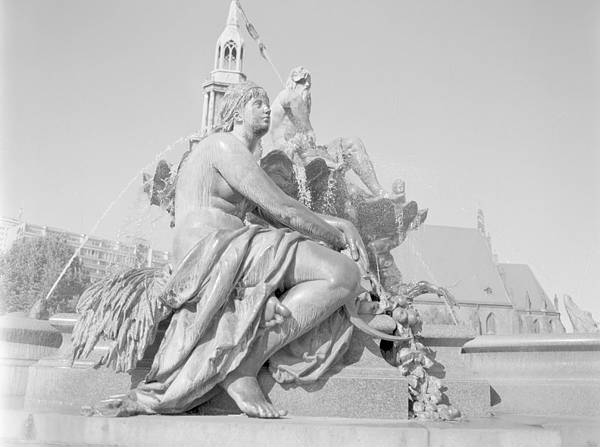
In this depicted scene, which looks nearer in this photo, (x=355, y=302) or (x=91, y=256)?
Answer: (x=355, y=302)

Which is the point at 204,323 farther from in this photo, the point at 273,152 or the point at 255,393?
the point at 273,152

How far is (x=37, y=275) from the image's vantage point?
39188 mm

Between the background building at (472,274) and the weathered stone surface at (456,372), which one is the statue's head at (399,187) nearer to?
the weathered stone surface at (456,372)

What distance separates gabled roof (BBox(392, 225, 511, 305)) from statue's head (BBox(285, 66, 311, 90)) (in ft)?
Result: 145

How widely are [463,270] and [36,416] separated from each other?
5336cm

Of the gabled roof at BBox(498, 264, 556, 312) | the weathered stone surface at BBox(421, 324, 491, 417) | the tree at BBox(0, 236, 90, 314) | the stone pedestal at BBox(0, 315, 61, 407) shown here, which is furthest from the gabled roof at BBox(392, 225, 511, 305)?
the weathered stone surface at BBox(421, 324, 491, 417)

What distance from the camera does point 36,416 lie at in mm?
3453

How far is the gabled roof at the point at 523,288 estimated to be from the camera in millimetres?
60594

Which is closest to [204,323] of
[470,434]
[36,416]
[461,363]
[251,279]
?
[251,279]

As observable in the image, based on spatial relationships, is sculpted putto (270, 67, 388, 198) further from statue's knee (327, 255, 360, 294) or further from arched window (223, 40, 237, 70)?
arched window (223, 40, 237, 70)

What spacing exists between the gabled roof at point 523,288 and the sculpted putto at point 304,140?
55.1 meters

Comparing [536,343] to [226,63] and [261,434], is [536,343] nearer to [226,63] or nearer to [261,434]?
[261,434]

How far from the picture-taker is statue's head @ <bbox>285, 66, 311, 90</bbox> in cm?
874

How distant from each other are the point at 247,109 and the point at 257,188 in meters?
0.70
